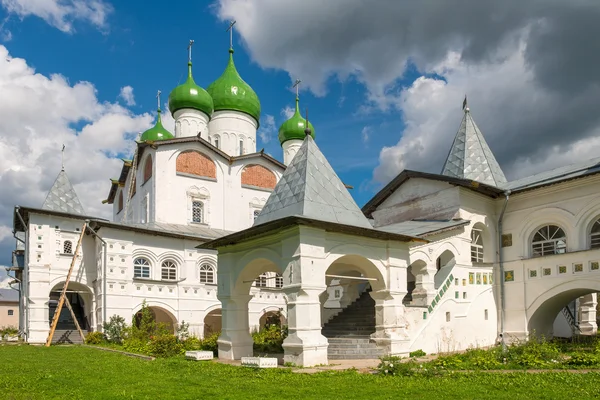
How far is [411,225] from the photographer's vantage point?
16734 millimetres

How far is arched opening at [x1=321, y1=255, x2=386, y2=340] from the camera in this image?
12359 millimetres

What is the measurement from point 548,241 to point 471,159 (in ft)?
13.7

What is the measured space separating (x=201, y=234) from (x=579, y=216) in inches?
558

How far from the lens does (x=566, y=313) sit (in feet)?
70.8

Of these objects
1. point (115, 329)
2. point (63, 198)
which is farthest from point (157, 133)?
point (115, 329)

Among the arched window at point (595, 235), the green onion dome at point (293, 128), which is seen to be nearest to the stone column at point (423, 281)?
the arched window at point (595, 235)

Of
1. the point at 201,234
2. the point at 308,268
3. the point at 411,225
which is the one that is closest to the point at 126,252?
the point at 201,234

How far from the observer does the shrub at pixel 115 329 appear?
18.8m

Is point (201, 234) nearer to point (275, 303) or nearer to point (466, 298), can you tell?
point (275, 303)

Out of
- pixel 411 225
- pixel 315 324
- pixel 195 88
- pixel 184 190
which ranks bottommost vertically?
pixel 315 324

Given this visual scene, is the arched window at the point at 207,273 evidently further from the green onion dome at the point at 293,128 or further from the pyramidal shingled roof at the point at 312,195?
the green onion dome at the point at 293,128

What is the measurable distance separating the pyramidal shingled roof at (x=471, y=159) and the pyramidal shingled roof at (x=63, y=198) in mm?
15301

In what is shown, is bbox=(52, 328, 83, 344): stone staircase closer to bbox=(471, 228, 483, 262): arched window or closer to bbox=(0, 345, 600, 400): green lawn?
bbox=(0, 345, 600, 400): green lawn

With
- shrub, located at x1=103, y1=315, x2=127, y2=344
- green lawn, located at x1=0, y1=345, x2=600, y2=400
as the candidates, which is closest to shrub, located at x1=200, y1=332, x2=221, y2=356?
green lawn, located at x1=0, y1=345, x2=600, y2=400
